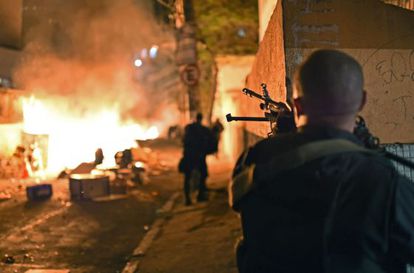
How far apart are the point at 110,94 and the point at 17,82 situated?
861 cm

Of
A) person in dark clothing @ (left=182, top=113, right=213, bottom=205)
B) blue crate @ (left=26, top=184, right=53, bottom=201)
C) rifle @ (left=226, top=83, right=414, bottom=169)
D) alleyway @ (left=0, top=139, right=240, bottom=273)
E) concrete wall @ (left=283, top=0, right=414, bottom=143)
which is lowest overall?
alleyway @ (left=0, top=139, right=240, bottom=273)

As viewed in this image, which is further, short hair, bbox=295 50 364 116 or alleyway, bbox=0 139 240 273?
alleyway, bbox=0 139 240 273

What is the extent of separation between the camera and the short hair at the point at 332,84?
5.95 feet

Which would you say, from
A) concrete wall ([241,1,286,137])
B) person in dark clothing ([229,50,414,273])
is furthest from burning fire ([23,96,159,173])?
person in dark clothing ([229,50,414,273])

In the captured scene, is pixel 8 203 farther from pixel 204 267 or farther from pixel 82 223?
pixel 204 267

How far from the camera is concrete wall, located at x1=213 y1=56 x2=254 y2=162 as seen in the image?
1465 cm

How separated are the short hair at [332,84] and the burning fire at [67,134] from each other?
42.0 ft

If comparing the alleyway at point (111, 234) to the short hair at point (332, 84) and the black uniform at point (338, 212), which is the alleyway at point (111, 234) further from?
the short hair at point (332, 84)

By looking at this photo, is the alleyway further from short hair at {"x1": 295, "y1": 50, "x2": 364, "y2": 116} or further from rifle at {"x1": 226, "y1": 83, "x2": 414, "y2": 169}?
short hair at {"x1": 295, "y1": 50, "x2": 364, "y2": 116}

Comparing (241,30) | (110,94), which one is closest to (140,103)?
(110,94)

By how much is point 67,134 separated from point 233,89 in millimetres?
7023

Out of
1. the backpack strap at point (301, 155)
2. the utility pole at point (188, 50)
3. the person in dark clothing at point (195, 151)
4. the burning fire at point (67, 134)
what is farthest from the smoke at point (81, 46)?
the backpack strap at point (301, 155)

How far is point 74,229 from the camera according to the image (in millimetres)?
7910

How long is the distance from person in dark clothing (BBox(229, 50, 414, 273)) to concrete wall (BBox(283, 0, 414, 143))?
7.98ft
